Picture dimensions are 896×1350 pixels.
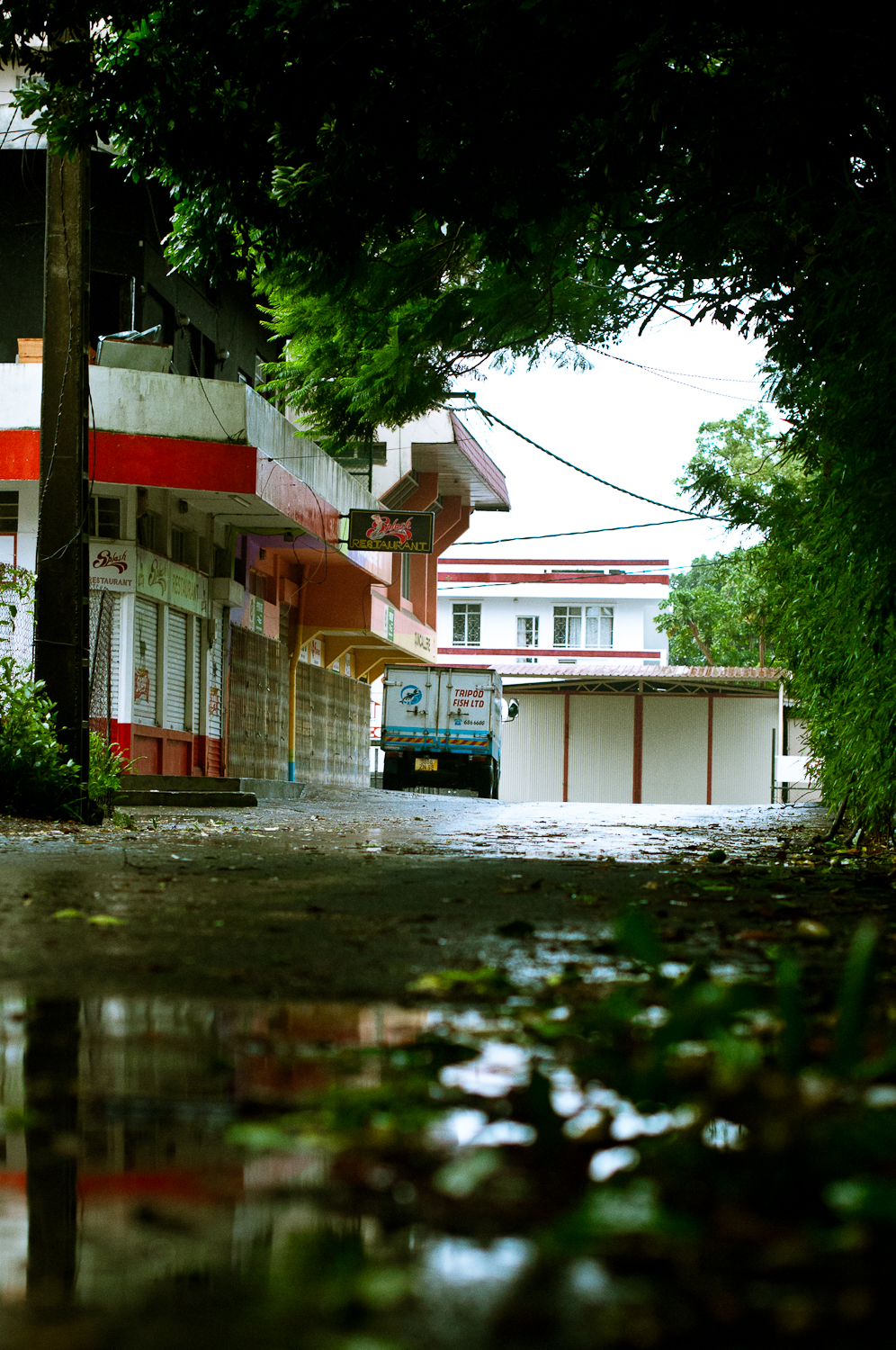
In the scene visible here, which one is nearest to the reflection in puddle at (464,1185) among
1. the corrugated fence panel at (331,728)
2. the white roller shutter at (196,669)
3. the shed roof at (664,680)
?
the white roller shutter at (196,669)

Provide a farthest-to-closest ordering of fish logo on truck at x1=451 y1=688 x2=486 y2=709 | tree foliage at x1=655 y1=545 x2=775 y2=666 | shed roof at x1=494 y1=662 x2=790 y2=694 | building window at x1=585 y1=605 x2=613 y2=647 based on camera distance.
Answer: building window at x1=585 y1=605 x2=613 y2=647 < tree foliage at x1=655 y1=545 x2=775 y2=666 < shed roof at x1=494 y1=662 x2=790 y2=694 < fish logo on truck at x1=451 y1=688 x2=486 y2=709

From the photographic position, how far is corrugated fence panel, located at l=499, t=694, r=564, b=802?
4056 centimetres

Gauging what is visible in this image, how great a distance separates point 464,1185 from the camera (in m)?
1.33

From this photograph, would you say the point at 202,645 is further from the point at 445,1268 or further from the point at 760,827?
the point at 445,1268

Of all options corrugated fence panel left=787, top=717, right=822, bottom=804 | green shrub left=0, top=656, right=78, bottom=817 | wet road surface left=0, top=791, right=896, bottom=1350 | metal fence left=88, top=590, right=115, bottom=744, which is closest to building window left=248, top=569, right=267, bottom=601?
metal fence left=88, top=590, right=115, bottom=744

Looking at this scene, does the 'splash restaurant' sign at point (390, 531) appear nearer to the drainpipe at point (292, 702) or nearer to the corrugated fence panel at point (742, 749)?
the drainpipe at point (292, 702)

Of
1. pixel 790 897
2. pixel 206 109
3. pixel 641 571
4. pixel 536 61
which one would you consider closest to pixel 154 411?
pixel 206 109

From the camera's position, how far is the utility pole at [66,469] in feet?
32.2

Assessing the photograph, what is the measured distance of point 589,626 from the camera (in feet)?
190

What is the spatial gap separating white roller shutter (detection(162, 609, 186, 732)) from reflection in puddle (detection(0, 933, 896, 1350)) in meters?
18.1

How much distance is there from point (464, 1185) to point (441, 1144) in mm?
213

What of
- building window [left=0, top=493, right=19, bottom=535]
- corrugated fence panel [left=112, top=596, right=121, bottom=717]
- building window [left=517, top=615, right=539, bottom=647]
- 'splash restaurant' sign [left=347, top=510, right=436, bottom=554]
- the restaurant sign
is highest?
building window [left=517, top=615, right=539, bottom=647]

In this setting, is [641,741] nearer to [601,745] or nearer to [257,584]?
[601,745]

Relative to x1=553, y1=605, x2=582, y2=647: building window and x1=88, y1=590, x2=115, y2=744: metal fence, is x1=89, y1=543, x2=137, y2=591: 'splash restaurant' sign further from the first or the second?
x1=553, y1=605, x2=582, y2=647: building window
